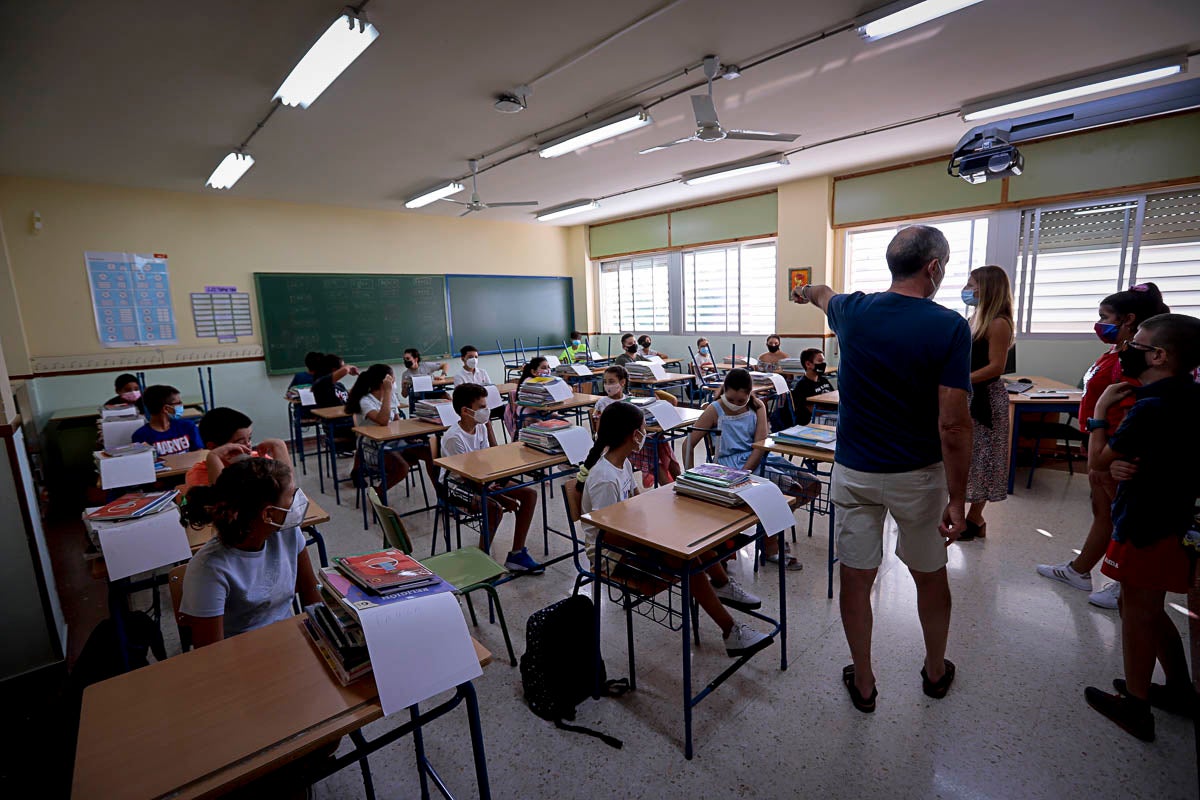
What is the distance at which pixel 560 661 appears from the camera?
192 cm

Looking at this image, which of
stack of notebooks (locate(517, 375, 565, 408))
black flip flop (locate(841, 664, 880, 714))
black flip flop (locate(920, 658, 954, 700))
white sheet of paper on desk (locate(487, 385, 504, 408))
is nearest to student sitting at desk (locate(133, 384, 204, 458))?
→ white sheet of paper on desk (locate(487, 385, 504, 408))

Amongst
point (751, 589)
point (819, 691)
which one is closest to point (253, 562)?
point (819, 691)

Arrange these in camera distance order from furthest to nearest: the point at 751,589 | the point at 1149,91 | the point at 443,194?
the point at 443,194, the point at 1149,91, the point at 751,589

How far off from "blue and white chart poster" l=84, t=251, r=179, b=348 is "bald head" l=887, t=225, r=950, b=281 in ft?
23.8

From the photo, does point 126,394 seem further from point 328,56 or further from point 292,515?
point 292,515

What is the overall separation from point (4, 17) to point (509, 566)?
3.64 metres

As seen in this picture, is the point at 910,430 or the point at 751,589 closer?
the point at 910,430

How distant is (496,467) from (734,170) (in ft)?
15.3

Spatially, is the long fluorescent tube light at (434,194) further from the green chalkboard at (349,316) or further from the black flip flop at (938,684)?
the black flip flop at (938,684)

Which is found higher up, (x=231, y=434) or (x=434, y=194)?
(x=434, y=194)

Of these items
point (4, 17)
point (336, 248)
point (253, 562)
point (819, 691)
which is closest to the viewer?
point (253, 562)

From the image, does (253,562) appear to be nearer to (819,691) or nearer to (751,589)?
(819,691)

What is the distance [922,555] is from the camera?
1726 mm

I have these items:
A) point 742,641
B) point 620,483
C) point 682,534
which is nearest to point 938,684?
point 742,641
